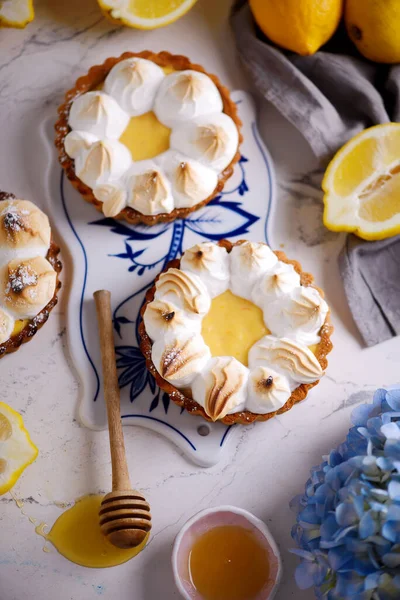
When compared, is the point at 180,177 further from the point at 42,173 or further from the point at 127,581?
the point at 127,581

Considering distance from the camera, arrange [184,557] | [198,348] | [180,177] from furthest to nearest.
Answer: [180,177], [198,348], [184,557]

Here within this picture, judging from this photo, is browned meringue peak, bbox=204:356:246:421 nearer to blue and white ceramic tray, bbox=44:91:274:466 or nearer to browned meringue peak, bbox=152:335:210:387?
browned meringue peak, bbox=152:335:210:387

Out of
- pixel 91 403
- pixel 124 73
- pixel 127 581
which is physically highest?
pixel 124 73

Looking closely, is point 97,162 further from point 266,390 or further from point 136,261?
point 266,390

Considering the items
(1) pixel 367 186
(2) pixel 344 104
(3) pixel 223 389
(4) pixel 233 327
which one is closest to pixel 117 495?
(3) pixel 223 389

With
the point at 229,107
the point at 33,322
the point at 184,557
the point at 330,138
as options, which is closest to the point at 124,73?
the point at 229,107

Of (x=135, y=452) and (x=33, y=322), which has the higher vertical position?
(x=33, y=322)
